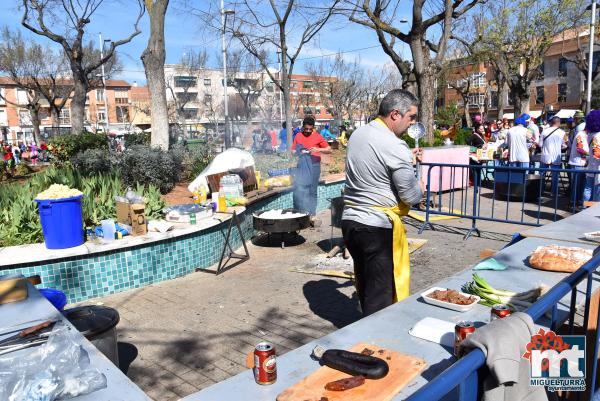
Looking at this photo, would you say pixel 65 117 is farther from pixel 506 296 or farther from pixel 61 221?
pixel 506 296

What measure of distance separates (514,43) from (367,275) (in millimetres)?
31159

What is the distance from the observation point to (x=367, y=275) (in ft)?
12.0

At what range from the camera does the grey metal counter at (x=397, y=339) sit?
2025 mm

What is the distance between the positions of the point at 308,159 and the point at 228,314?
4.80 meters

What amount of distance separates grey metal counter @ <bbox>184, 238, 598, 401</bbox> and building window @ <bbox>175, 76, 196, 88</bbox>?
256 feet

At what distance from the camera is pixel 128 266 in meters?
6.03

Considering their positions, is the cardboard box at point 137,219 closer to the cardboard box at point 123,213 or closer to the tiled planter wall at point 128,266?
the cardboard box at point 123,213

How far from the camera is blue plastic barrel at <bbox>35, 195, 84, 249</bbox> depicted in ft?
17.8

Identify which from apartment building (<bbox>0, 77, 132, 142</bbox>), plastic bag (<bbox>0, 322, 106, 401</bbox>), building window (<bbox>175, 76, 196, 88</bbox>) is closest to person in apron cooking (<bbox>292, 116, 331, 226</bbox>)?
plastic bag (<bbox>0, 322, 106, 401</bbox>)

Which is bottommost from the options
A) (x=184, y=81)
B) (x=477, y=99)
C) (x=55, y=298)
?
(x=55, y=298)

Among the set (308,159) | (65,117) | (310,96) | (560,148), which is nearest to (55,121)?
(308,159)

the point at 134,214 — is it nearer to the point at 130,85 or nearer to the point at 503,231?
the point at 503,231

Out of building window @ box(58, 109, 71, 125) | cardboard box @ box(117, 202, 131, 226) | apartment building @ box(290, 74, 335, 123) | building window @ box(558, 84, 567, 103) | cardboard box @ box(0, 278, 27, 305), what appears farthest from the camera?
building window @ box(58, 109, 71, 125)

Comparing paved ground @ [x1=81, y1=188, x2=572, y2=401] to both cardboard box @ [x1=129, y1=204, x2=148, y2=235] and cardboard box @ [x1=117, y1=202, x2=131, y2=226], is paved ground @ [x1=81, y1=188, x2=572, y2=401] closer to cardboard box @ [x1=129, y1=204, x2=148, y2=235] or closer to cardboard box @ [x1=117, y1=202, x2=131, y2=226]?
cardboard box @ [x1=129, y1=204, x2=148, y2=235]
